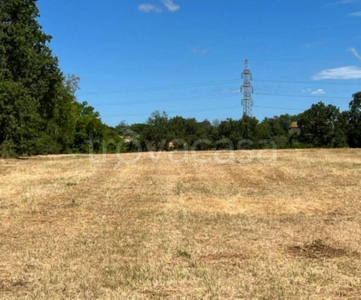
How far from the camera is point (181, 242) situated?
6090mm

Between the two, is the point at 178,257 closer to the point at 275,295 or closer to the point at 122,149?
the point at 275,295

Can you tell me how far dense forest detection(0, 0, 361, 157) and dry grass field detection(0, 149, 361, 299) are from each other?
13.8 m

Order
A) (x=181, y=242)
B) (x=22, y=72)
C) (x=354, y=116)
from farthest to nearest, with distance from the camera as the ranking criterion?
(x=354, y=116)
(x=22, y=72)
(x=181, y=242)

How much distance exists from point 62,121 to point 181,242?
44.9 m

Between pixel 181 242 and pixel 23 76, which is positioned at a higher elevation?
pixel 23 76

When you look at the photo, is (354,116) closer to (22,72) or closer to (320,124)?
(320,124)

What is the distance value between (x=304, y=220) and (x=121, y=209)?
3771 millimetres

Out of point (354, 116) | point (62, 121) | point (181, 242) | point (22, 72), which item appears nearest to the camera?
point (181, 242)

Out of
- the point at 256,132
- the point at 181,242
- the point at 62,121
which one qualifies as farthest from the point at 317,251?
the point at 256,132

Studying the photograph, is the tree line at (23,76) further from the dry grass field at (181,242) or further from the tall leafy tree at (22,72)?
the dry grass field at (181,242)

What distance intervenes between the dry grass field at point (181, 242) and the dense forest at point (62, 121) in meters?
13.8

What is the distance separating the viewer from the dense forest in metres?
23.6

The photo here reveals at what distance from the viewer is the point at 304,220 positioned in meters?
7.65

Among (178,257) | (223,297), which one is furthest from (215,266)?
(223,297)
